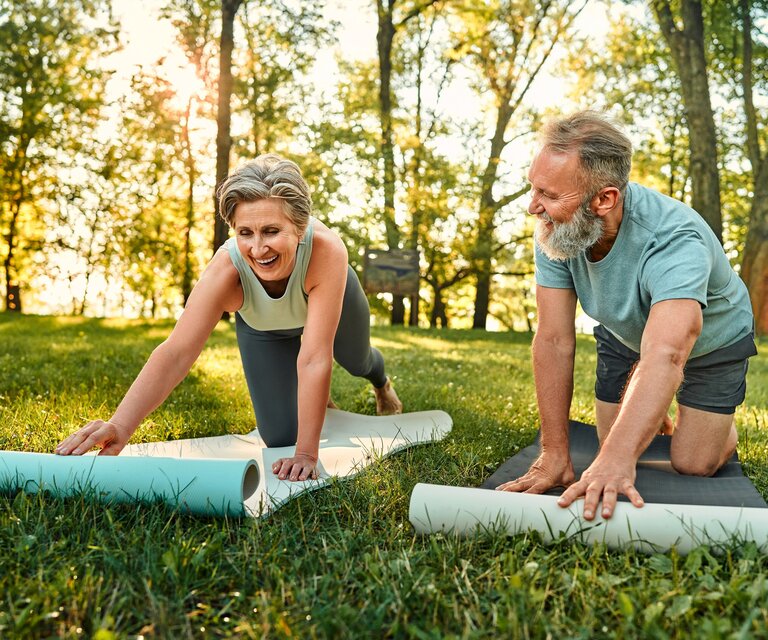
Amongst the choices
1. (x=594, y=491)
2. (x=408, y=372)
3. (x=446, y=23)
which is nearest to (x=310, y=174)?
(x=446, y=23)

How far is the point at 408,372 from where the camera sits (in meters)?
7.09

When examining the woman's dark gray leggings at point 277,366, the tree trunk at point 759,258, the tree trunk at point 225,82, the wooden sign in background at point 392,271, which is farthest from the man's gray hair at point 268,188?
the wooden sign in background at point 392,271

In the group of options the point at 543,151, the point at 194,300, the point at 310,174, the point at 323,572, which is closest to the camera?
the point at 323,572

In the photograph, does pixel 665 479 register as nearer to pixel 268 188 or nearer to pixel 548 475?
pixel 548 475

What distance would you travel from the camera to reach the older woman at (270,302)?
10.0 feet

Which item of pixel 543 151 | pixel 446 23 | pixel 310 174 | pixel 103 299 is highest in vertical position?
pixel 446 23

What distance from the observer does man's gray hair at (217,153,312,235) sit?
10.1 feet

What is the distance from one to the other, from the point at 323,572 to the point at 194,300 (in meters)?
1.66

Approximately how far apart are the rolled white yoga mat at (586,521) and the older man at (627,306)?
0.19 ft

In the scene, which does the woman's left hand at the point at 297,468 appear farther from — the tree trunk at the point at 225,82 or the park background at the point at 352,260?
the tree trunk at the point at 225,82

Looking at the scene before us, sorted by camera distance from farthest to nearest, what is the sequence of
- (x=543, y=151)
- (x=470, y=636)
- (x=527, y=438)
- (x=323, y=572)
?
(x=527, y=438)
(x=543, y=151)
(x=323, y=572)
(x=470, y=636)

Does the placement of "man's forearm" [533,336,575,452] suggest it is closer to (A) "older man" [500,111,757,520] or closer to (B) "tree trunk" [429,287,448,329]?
(A) "older man" [500,111,757,520]

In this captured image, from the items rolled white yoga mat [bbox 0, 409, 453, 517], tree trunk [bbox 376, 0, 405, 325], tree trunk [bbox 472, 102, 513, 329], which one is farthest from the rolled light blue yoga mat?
tree trunk [bbox 472, 102, 513, 329]

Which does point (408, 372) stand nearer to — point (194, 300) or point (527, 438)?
point (527, 438)
